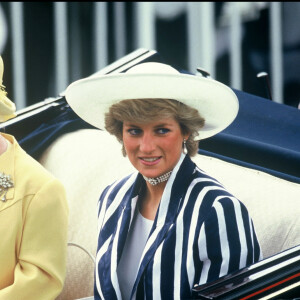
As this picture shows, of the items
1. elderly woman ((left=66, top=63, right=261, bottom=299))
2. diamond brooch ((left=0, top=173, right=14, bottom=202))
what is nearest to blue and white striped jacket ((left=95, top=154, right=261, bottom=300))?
elderly woman ((left=66, top=63, right=261, bottom=299))

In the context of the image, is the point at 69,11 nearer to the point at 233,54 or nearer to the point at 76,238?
the point at 233,54

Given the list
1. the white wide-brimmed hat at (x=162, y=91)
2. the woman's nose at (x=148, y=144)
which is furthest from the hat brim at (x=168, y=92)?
the woman's nose at (x=148, y=144)

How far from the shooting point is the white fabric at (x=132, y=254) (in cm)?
265

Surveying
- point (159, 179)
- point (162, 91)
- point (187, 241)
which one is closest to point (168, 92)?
point (162, 91)

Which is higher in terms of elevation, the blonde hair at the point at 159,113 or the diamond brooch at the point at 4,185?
the blonde hair at the point at 159,113

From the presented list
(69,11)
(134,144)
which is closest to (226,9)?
(69,11)

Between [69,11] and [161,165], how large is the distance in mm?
5590

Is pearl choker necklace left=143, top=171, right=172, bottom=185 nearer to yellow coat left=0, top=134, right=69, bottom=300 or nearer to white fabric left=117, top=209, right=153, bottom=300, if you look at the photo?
white fabric left=117, top=209, right=153, bottom=300

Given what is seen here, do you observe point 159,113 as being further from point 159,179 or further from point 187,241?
point 187,241

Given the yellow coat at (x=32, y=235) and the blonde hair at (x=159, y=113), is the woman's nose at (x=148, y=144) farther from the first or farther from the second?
the yellow coat at (x=32, y=235)

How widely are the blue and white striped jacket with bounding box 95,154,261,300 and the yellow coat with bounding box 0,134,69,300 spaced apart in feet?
0.66

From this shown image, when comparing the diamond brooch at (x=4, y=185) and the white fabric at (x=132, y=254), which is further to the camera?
the white fabric at (x=132, y=254)

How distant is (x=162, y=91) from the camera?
2.52m

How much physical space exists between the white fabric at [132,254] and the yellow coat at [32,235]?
21 centimetres
